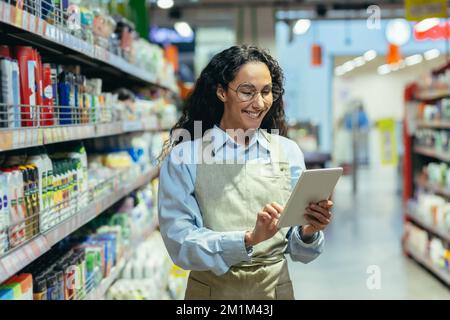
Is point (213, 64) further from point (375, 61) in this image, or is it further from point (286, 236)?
point (375, 61)

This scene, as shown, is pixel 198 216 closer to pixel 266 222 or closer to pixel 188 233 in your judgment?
pixel 188 233

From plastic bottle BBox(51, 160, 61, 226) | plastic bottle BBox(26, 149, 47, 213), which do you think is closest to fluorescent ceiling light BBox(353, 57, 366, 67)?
plastic bottle BBox(51, 160, 61, 226)

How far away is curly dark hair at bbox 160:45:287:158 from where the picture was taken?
2.00 m

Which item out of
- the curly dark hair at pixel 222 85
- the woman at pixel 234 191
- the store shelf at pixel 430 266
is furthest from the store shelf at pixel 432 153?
the woman at pixel 234 191

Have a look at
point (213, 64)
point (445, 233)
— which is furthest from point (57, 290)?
point (445, 233)

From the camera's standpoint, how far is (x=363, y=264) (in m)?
6.20

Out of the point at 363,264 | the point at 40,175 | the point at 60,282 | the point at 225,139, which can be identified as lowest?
the point at 363,264

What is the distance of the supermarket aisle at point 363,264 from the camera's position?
5207mm

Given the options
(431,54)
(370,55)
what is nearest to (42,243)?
(370,55)

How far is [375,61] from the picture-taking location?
20.2 m

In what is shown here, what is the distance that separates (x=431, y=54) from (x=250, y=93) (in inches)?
712

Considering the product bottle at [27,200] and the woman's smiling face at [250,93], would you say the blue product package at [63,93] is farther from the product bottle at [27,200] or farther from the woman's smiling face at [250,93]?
the woman's smiling face at [250,93]

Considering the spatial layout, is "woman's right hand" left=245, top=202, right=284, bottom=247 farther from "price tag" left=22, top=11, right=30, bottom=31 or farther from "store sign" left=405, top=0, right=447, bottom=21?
"store sign" left=405, top=0, right=447, bottom=21

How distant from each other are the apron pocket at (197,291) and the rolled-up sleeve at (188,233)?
0.57 ft
